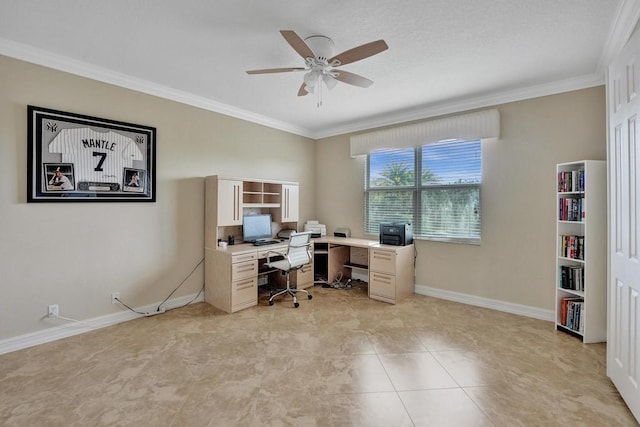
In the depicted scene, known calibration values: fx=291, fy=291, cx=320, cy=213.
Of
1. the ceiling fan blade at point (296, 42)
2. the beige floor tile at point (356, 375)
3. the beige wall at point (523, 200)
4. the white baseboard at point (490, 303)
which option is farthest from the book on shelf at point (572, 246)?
the ceiling fan blade at point (296, 42)

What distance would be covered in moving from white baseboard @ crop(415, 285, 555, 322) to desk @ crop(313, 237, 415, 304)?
25cm

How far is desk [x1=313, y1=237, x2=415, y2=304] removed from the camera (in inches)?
150

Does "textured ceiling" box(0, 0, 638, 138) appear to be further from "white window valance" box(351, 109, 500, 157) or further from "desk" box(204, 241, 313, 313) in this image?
"desk" box(204, 241, 313, 313)

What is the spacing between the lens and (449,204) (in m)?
3.99

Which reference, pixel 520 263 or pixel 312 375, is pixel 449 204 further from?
pixel 312 375

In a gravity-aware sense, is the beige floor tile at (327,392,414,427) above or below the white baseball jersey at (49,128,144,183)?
below

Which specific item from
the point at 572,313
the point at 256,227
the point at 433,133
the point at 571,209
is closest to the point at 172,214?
the point at 256,227

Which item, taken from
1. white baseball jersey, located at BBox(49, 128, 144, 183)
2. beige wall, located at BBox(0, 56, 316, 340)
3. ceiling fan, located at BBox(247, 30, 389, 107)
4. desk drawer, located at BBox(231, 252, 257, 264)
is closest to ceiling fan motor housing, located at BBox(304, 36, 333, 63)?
ceiling fan, located at BBox(247, 30, 389, 107)

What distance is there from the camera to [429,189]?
4.17m

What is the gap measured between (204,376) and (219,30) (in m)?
2.66

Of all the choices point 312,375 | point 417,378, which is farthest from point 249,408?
point 417,378

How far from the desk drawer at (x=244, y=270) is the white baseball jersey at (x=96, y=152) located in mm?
1566

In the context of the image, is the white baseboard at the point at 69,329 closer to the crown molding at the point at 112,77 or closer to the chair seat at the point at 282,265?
the chair seat at the point at 282,265

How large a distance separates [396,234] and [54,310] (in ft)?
12.6
